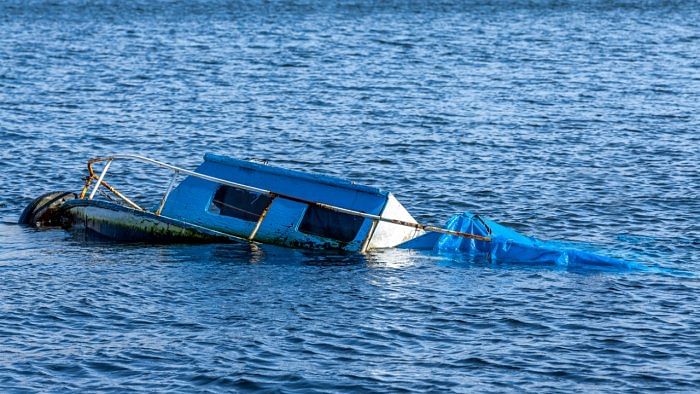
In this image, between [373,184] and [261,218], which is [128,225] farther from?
[373,184]

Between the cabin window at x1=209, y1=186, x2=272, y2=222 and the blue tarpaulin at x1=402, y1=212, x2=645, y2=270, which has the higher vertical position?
the cabin window at x1=209, y1=186, x2=272, y2=222

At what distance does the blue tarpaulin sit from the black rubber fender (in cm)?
1178

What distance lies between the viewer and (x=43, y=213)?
126 ft

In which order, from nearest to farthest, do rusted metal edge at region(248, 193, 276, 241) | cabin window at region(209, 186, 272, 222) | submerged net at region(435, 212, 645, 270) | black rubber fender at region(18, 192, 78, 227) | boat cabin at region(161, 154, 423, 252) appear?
submerged net at region(435, 212, 645, 270) < boat cabin at region(161, 154, 423, 252) < rusted metal edge at region(248, 193, 276, 241) < cabin window at region(209, 186, 272, 222) < black rubber fender at region(18, 192, 78, 227)

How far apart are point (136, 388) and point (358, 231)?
11886 mm

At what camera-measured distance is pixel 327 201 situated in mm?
35906

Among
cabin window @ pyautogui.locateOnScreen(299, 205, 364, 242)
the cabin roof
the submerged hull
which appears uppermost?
the cabin roof

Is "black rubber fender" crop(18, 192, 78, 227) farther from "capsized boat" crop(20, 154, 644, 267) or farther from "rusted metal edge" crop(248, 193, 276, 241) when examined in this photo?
"rusted metal edge" crop(248, 193, 276, 241)

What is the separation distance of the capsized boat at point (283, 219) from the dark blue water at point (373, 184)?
67 centimetres

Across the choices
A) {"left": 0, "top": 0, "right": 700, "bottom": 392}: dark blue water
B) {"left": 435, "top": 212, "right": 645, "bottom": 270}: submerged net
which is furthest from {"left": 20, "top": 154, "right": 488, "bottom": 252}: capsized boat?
{"left": 435, "top": 212, "right": 645, "bottom": 270}: submerged net

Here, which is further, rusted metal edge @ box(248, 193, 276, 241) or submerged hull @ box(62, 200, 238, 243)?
submerged hull @ box(62, 200, 238, 243)

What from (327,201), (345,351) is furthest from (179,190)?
(345,351)

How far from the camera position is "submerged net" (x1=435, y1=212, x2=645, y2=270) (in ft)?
111

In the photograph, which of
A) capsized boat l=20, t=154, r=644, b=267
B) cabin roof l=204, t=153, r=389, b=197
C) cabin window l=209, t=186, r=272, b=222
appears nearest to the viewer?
capsized boat l=20, t=154, r=644, b=267
